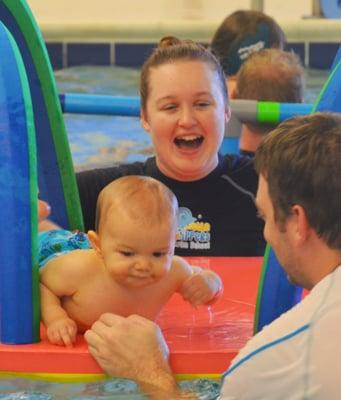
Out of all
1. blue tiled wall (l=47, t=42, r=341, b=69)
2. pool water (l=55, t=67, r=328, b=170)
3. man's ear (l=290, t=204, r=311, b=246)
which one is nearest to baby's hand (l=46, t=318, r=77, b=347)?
man's ear (l=290, t=204, r=311, b=246)

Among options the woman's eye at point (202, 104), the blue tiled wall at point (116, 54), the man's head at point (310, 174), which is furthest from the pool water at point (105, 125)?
the man's head at point (310, 174)

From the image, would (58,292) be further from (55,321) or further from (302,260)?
(302,260)

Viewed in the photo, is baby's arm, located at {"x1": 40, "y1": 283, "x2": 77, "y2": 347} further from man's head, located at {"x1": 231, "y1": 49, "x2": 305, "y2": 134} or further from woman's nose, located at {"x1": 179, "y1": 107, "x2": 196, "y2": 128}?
man's head, located at {"x1": 231, "y1": 49, "x2": 305, "y2": 134}

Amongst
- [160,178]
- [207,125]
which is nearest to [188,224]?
[160,178]

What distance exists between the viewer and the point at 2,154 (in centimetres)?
206

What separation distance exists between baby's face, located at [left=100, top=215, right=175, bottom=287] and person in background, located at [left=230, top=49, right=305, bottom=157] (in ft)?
5.48

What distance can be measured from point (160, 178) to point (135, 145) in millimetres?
3282

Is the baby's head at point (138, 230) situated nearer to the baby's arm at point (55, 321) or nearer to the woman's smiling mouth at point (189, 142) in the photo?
the baby's arm at point (55, 321)

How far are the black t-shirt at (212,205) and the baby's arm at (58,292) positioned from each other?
26.6 inches

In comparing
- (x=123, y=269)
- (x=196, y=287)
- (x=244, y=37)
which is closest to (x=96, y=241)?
(x=123, y=269)

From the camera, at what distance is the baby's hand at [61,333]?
6.85ft

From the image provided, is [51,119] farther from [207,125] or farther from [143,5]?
[143,5]

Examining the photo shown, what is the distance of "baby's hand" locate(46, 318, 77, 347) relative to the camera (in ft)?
6.85

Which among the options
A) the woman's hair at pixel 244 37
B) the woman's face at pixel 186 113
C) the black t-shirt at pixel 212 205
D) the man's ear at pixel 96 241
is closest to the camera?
the man's ear at pixel 96 241
